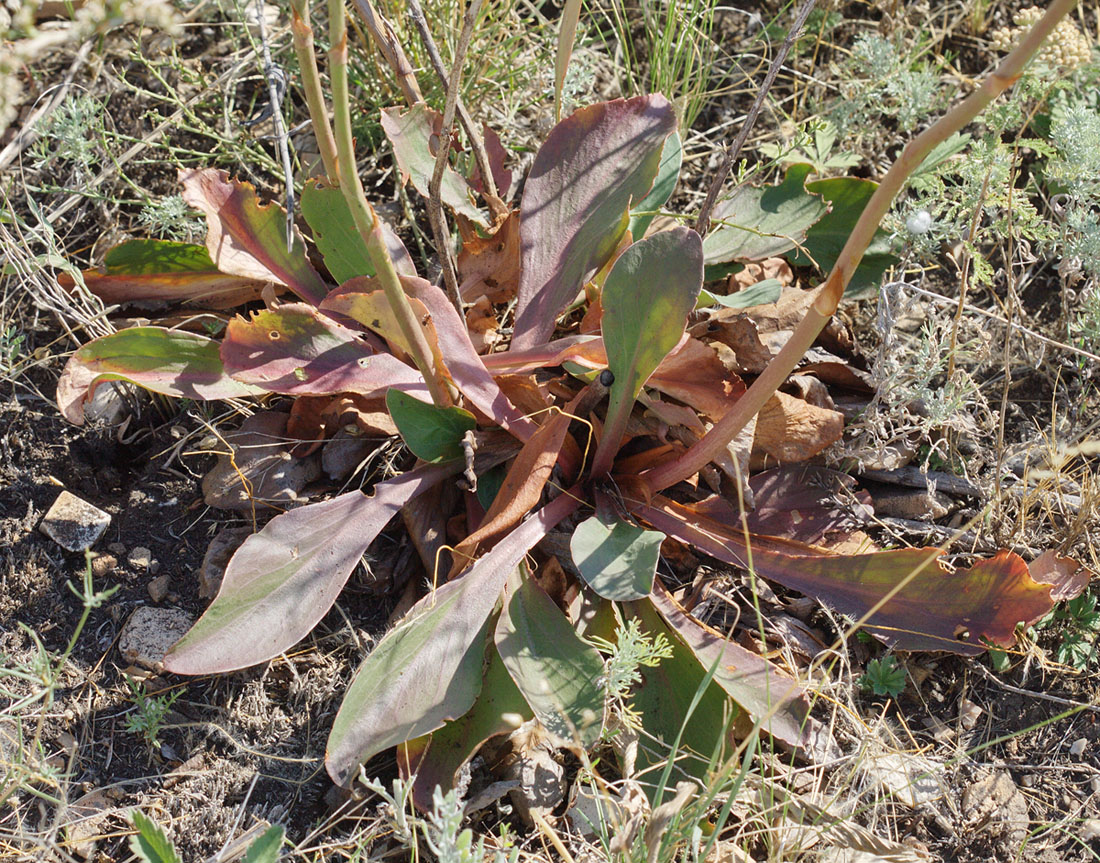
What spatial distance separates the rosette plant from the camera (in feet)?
5.49

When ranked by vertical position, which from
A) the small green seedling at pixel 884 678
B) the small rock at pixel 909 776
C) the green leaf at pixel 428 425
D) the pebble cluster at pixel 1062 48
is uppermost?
the pebble cluster at pixel 1062 48

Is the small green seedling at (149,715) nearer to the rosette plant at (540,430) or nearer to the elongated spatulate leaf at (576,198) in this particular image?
the rosette plant at (540,430)

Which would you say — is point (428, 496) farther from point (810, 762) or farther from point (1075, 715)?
point (1075, 715)

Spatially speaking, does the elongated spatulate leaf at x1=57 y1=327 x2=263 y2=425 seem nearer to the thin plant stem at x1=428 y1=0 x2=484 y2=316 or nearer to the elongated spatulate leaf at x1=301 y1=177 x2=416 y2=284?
the elongated spatulate leaf at x1=301 y1=177 x2=416 y2=284

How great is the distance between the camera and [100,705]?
181 cm

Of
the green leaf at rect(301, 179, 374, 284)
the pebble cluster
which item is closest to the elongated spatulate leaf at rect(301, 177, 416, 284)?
the green leaf at rect(301, 179, 374, 284)

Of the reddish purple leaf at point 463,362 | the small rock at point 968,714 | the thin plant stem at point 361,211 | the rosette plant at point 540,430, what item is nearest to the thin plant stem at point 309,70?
the thin plant stem at point 361,211

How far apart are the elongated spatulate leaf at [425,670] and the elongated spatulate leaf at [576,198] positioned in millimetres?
570

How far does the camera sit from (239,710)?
1806mm

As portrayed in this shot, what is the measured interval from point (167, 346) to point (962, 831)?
1.99 meters

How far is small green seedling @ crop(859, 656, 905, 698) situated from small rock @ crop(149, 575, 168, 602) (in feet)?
5.10

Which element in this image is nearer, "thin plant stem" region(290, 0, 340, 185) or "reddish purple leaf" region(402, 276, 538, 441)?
"thin plant stem" region(290, 0, 340, 185)

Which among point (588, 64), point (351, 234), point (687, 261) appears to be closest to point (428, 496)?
point (351, 234)

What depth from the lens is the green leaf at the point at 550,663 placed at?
5.32 feet
